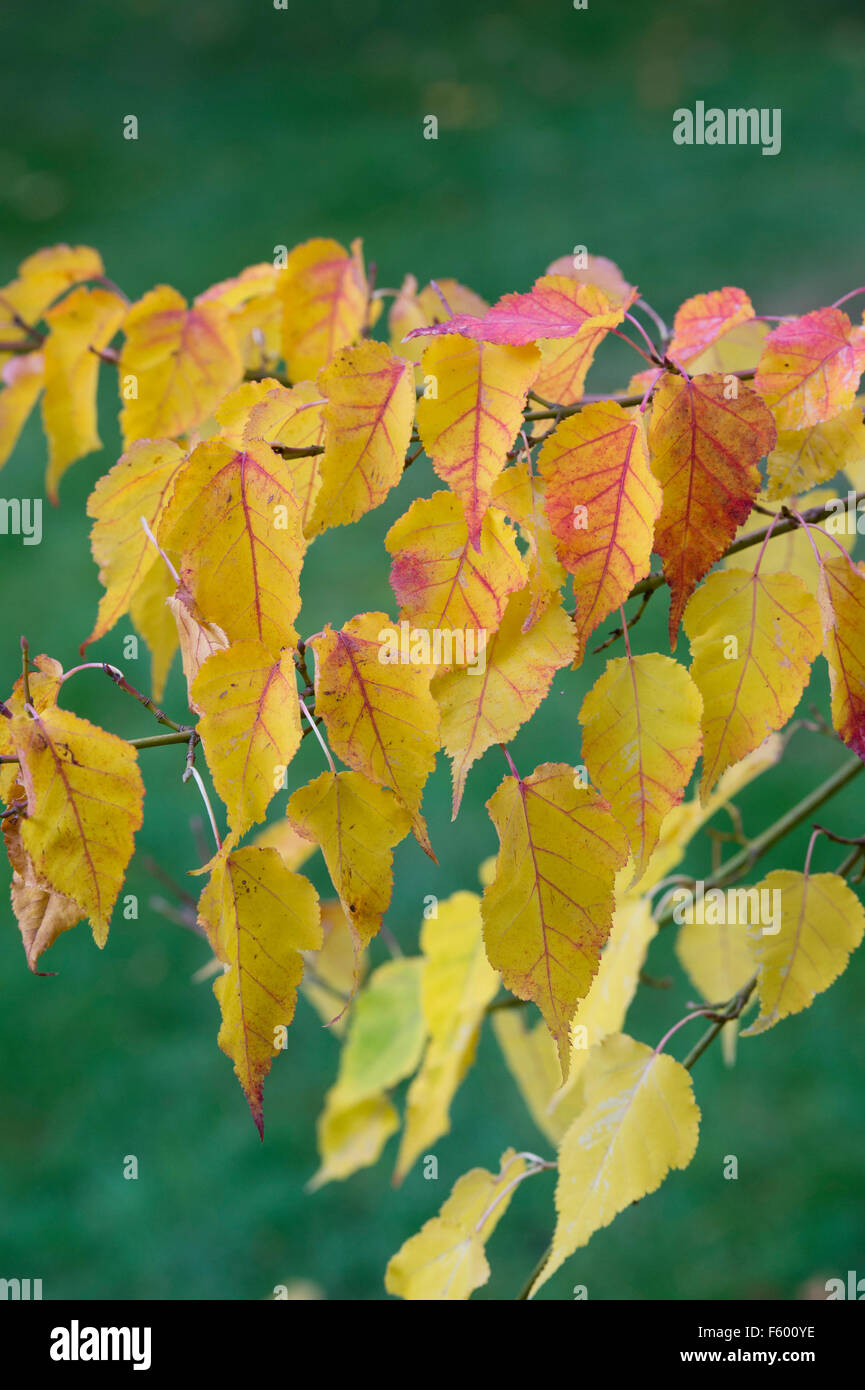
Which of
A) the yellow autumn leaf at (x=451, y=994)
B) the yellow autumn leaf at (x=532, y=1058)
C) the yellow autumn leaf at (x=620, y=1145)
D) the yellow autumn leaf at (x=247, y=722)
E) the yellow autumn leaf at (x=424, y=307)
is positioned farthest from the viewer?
the yellow autumn leaf at (x=532, y=1058)

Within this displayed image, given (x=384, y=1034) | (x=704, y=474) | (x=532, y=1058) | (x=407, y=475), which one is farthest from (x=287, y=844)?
(x=407, y=475)

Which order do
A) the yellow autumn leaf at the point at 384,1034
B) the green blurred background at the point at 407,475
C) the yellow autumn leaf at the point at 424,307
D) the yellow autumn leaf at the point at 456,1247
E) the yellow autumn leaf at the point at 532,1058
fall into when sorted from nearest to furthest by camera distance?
the yellow autumn leaf at the point at 456,1247 < the yellow autumn leaf at the point at 424,307 < the yellow autumn leaf at the point at 532,1058 < the yellow autumn leaf at the point at 384,1034 < the green blurred background at the point at 407,475

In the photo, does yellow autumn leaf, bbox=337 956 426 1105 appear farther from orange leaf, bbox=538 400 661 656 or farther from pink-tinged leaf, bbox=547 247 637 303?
orange leaf, bbox=538 400 661 656

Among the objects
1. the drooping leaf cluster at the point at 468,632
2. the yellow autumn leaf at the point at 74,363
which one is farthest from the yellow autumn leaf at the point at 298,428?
the yellow autumn leaf at the point at 74,363

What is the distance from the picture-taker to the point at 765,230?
200 inches

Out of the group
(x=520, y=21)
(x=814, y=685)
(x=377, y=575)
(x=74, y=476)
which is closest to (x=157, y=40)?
(x=520, y=21)

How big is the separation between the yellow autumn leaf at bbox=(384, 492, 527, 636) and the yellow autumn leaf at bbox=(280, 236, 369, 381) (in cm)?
45

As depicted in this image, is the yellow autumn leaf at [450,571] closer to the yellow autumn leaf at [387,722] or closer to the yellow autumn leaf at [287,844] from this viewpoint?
the yellow autumn leaf at [387,722]

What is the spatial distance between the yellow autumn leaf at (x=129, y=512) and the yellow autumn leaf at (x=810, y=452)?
1.14ft

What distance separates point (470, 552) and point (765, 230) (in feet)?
16.5

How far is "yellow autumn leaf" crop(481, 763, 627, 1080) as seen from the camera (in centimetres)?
62

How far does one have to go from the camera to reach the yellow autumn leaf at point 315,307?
1029 millimetres

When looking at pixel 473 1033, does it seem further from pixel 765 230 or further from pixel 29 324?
pixel 765 230

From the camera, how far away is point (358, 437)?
64 cm
